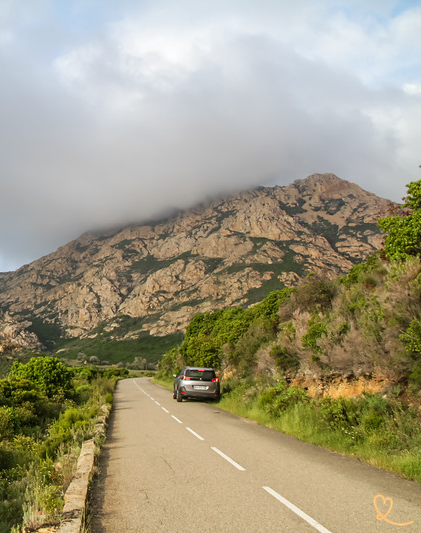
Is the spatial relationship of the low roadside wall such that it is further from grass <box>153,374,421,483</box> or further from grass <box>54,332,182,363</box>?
grass <box>54,332,182,363</box>

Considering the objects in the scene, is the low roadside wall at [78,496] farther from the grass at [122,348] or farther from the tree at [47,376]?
the grass at [122,348]

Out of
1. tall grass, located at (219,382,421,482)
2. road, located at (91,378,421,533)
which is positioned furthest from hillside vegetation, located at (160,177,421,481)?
road, located at (91,378,421,533)

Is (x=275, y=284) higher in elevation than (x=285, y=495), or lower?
higher

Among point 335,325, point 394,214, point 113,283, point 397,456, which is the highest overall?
point 113,283

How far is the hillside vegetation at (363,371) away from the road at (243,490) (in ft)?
2.20

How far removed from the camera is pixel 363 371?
1050 cm

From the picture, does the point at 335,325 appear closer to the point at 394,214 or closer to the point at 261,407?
the point at 261,407

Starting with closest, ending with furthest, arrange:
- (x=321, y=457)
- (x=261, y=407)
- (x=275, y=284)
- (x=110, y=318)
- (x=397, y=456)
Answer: (x=397, y=456), (x=321, y=457), (x=261, y=407), (x=275, y=284), (x=110, y=318)

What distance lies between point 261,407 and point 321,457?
6.54 metres

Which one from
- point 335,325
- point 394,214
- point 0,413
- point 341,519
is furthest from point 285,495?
point 394,214

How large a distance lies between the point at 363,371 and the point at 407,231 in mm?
5850

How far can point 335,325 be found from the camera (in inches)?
492

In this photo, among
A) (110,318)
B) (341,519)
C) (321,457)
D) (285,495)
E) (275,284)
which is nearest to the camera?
(341,519)

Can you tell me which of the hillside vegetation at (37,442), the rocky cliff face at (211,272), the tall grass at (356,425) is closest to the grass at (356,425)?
the tall grass at (356,425)
